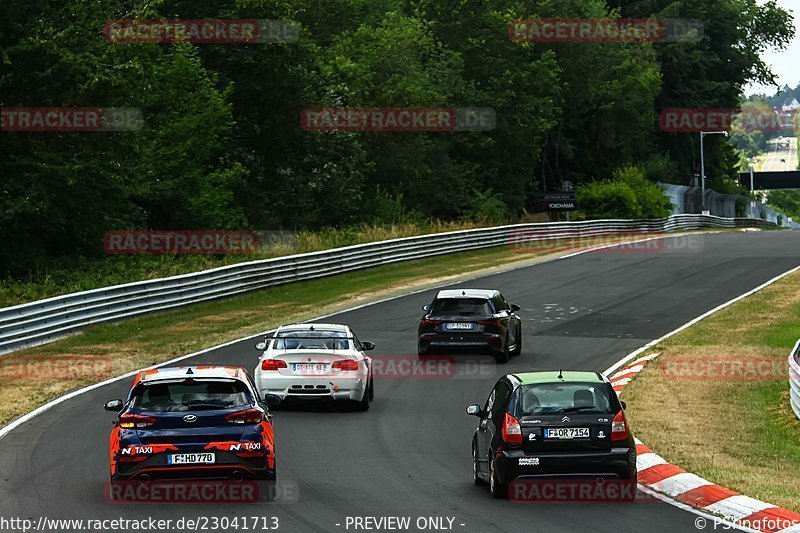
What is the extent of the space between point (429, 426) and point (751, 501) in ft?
22.3

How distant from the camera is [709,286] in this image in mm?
40688

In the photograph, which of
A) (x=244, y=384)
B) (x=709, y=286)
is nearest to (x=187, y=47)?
(x=709, y=286)

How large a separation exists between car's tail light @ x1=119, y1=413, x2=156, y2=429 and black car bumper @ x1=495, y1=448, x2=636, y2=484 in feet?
12.3

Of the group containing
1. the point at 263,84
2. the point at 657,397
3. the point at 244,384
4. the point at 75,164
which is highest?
the point at 263,84

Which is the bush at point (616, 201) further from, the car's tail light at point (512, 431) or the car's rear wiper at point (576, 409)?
the car's tail light at point (512, 431)

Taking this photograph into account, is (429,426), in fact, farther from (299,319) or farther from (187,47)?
(187,47)

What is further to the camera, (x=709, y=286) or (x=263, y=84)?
(x=263, y=84)

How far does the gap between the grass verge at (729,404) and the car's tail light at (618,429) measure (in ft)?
4.95
